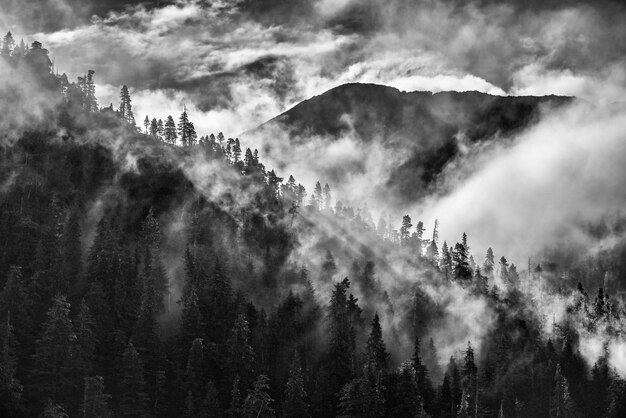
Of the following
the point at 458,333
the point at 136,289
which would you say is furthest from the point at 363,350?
the point at 136,289

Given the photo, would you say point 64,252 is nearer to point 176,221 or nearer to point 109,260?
point 109,260

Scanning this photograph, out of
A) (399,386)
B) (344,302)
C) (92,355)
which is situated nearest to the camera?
(92,355)

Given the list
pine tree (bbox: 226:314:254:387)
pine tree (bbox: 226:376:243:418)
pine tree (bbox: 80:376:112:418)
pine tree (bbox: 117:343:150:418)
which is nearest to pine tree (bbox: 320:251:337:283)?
pine tree (bbox: 226:314:254:387)

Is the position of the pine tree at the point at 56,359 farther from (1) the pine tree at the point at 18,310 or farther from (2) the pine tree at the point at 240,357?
(2) the pine tree at the point at 240,357

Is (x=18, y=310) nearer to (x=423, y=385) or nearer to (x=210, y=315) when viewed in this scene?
(x=210, y=315)

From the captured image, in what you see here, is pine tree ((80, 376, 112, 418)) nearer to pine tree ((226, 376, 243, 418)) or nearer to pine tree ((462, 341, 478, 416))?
pine tree ((226, 376, 243, 418))
